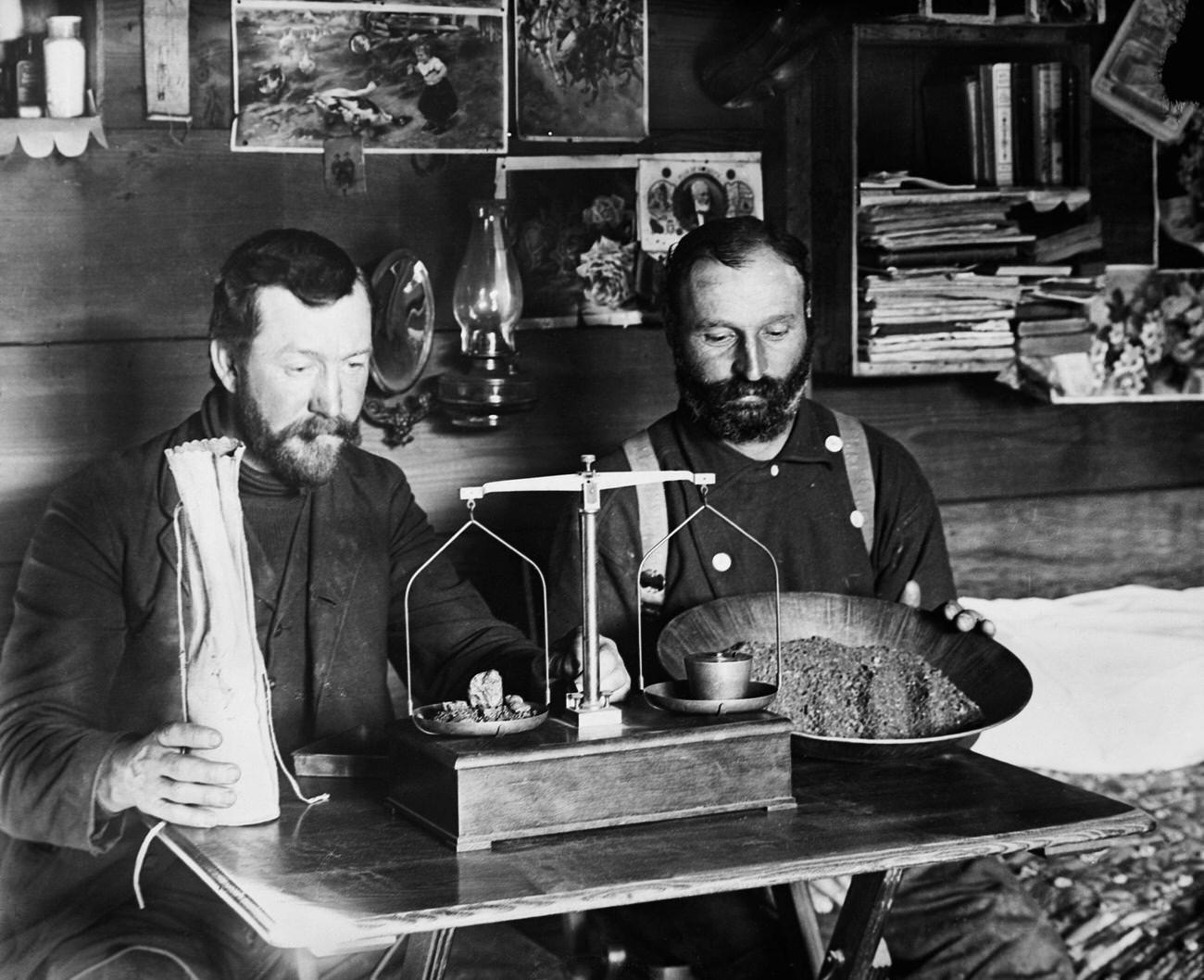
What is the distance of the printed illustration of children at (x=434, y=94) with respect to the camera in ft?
9.37

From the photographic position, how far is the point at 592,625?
2033mm

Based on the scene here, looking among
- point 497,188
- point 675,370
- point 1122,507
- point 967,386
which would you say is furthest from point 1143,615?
point 497,188

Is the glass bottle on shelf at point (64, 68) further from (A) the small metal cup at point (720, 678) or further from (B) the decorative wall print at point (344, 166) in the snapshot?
(A) the small metal cup at point (720, 678)

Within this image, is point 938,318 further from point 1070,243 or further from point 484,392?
point 484,392

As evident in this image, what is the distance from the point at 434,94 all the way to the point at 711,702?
4.43 ft

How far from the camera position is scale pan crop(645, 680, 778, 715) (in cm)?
209

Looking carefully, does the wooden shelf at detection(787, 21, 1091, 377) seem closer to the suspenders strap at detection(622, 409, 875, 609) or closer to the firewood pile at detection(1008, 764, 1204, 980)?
the suspenders strap at detection(622, 409, 875, 609)

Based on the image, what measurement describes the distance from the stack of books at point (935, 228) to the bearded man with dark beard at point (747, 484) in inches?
12.7

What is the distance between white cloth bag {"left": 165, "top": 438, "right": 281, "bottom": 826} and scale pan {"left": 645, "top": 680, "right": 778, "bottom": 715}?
52cm

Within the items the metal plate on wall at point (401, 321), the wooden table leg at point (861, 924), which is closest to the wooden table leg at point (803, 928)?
the wooden table leg at point (861, 924)

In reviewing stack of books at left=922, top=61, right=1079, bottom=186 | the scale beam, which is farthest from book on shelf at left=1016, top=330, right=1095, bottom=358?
the scale beam

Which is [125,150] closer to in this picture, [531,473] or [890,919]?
[531,473]

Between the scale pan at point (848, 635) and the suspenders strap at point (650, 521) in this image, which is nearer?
the scale pan at point (848, 635)

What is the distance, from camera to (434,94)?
113 inches
